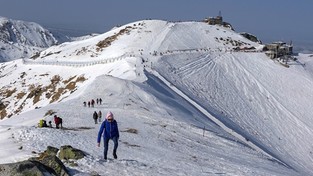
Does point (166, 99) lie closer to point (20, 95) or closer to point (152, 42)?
point (20, 95)

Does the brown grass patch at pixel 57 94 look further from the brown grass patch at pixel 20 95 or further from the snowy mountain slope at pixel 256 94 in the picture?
the snowy mountain slope at pixel 256 94

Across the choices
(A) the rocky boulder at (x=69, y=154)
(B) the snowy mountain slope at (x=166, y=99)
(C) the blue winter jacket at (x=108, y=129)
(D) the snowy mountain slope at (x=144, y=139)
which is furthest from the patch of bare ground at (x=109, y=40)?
(C) the blue winter jacket at (x=108, y=129)

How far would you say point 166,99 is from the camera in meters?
50.3

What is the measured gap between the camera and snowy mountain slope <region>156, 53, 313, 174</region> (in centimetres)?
5706

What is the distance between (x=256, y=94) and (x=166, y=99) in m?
29.4

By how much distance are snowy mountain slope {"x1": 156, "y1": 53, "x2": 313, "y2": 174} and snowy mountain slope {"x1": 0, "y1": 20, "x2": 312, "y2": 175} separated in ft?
0.75

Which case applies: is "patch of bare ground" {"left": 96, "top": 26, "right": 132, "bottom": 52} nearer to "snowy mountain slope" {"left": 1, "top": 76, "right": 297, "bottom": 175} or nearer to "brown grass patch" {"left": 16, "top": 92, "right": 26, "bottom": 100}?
"brown grass patch" {"left": 16, "top": 92, "right": 26, "bottom": 100}

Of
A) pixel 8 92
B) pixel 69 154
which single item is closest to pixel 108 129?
pixel 69 154

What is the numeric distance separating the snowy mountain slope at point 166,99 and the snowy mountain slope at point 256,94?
23cm

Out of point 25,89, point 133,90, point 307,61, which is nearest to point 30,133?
point 133,90

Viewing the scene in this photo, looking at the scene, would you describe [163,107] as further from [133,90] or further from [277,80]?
[277,80]

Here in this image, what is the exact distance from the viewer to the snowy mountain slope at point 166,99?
2528 cm

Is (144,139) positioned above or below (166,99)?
below

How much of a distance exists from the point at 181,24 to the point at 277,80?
42.1 meters
